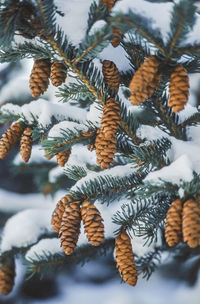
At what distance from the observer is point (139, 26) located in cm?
77

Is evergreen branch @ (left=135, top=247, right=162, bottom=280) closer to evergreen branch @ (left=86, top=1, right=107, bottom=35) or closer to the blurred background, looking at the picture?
the blurred background

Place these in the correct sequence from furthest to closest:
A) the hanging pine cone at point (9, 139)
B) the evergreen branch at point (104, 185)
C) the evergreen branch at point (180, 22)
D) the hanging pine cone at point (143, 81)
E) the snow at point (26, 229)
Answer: the snow at point (26, 229)
the hanging pine cone at point (9, 139)
the evergreen branch at point (104, 185)
the hanging pine cone at point (143, 81)
the evergreen branch at point (180, 22)

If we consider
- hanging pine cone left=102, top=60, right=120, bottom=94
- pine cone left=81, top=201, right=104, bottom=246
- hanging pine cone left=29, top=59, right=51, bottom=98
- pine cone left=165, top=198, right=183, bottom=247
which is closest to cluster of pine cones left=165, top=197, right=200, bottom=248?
pine cone left=165, top=198, right=183, bottom=247

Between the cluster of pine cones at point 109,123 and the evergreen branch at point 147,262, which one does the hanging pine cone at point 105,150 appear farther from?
the evergreen branch at point 147,262

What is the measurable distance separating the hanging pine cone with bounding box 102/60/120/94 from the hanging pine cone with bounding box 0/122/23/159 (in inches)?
14.3

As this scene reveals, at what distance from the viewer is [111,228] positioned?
148 cm

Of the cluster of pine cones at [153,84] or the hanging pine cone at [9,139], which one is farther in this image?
the hanging pine cone at [9,139]

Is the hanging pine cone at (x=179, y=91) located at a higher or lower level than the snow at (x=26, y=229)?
higher

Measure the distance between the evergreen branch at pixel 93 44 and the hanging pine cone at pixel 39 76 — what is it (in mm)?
111

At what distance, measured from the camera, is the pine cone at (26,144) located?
1.14 meters

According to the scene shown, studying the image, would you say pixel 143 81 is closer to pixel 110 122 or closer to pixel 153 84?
pixel 153 84

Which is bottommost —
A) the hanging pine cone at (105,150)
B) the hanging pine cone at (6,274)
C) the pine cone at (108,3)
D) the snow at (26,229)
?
the hanging pine cone at (6,274)

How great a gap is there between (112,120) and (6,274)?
0.80 metres

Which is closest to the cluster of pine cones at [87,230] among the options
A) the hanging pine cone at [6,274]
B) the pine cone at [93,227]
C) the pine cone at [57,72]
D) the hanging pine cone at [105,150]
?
the pine cone at [93,227]
